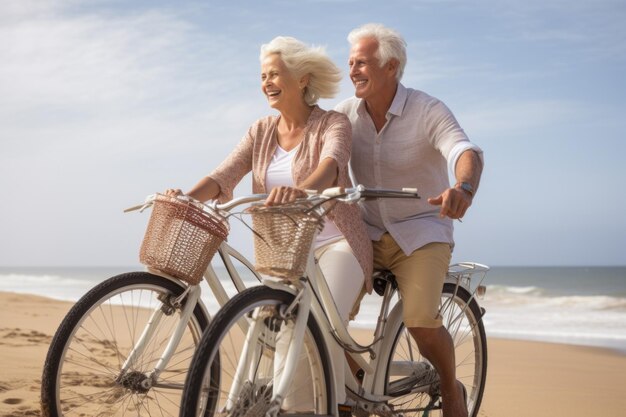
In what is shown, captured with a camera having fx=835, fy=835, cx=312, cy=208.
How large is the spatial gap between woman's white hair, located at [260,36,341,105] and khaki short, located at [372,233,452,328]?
2.33ft

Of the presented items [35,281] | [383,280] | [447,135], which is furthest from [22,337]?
[35,281]

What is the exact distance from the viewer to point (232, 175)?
356 centimetres

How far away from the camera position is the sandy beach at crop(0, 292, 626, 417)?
5.72 metres

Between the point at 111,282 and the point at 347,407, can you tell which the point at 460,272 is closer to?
the point at 347,407

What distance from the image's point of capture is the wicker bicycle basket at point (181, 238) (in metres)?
2.86

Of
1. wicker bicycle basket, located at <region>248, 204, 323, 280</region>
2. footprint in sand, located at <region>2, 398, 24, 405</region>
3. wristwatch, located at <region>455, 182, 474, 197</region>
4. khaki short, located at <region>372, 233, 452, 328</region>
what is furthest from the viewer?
footprint in sand, located at <region>2, 398, 24, 405</region>

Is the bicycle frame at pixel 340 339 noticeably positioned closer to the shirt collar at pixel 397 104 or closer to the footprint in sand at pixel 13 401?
the shirt collar at pixel 397 104

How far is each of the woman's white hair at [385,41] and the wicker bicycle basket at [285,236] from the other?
1.07m

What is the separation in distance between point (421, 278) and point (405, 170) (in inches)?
19.4

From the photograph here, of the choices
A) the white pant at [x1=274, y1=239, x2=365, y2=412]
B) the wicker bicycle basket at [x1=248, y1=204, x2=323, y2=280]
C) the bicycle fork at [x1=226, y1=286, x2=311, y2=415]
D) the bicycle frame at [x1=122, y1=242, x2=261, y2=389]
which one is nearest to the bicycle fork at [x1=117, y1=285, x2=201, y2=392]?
the bicycle frame at [x1=122, y1=242, x2=261, y2=389]

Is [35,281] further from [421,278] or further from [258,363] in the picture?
[258,363]

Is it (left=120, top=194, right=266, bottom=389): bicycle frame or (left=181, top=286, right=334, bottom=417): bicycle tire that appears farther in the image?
(left=120, top=194, right=266, bottom=389): bicycle frame

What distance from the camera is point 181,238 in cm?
287

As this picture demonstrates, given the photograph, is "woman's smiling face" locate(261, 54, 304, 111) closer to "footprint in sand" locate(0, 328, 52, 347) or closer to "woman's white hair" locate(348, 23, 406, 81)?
"woman's white hair" locate(348, 23, 406, 81)
